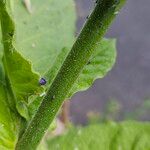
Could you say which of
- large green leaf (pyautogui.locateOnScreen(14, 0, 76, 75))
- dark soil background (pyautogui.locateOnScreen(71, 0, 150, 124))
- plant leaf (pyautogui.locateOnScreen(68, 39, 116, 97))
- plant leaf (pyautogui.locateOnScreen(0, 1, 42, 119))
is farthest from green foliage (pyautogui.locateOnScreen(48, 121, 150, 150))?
dark soil background (pyautogui.locateOnScreen(71, 0, 150, 124))

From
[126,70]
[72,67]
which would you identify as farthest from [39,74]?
[126,70]

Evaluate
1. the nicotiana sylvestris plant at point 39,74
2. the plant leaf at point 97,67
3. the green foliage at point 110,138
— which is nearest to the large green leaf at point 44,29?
the nicotiana sylvestris plant at point 39,74

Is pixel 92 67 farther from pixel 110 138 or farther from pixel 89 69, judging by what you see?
pixel 110 138

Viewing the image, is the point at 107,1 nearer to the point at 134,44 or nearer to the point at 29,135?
the point at 29,135

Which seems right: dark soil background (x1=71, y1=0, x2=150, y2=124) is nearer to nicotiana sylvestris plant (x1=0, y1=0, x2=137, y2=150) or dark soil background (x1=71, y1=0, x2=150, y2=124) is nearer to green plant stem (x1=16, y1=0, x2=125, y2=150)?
nicotiana sylvestris plant (x1=0, y1=0, x2=137, y2=150)

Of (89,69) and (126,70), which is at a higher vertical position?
(89,69)
